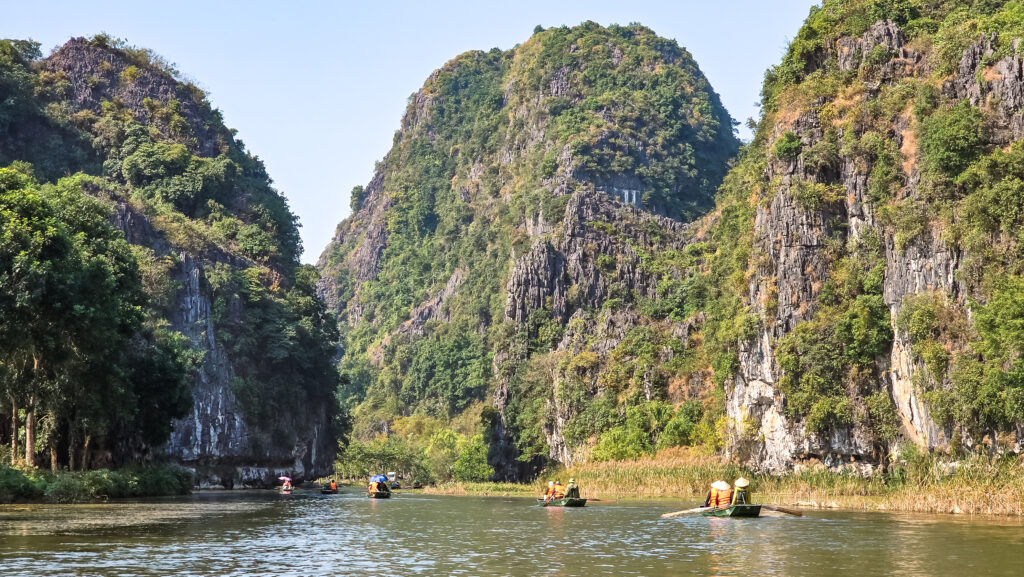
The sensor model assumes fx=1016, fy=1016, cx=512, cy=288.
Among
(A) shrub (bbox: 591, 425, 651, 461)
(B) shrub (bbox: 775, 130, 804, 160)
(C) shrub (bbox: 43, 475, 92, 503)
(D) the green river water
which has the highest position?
(B) shrub (bbox: 775, 130, 804, 160)

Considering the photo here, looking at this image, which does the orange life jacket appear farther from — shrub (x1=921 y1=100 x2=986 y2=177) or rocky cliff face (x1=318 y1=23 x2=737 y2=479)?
rocky cliff face (x1=318 y1=23 x2=737 y2=479)

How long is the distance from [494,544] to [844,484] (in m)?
30.5

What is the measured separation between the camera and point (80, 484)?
155 ft

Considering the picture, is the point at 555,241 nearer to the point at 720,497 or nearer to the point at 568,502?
the point at 568,502

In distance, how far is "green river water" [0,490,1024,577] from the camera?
24.0 m

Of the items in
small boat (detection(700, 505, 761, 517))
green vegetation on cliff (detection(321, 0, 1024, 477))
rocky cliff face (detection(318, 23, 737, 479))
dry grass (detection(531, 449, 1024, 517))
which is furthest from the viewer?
rocky cliff face (detection(318, 23, 737, 479))

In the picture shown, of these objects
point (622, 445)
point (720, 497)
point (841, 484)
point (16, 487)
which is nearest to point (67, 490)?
point (16, 487)

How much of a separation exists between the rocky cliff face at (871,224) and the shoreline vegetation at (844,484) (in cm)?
175

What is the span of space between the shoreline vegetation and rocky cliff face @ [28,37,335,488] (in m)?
22.6

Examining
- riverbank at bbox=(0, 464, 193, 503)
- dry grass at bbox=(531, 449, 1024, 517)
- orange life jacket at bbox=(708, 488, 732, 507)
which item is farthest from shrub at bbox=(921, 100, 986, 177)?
riverbank at bbox=(0, 464, 193, 503)

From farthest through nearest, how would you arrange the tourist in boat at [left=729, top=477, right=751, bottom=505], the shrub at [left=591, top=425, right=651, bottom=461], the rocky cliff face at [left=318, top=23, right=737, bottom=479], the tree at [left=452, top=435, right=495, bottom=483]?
the rocky cliff face at [left=318, top=23, right=737, bottom=479]
the tree at [left=452, top=435, right=495, bottom=483]
the shrub at [left=591, top=425, right=651, bottom=461]
the tourist in boat at [left=729, top=477, right=751, bottom=505]

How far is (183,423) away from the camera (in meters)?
84.9

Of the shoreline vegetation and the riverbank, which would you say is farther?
the riverbank

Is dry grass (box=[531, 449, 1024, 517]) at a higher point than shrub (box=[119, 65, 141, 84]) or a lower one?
lower
